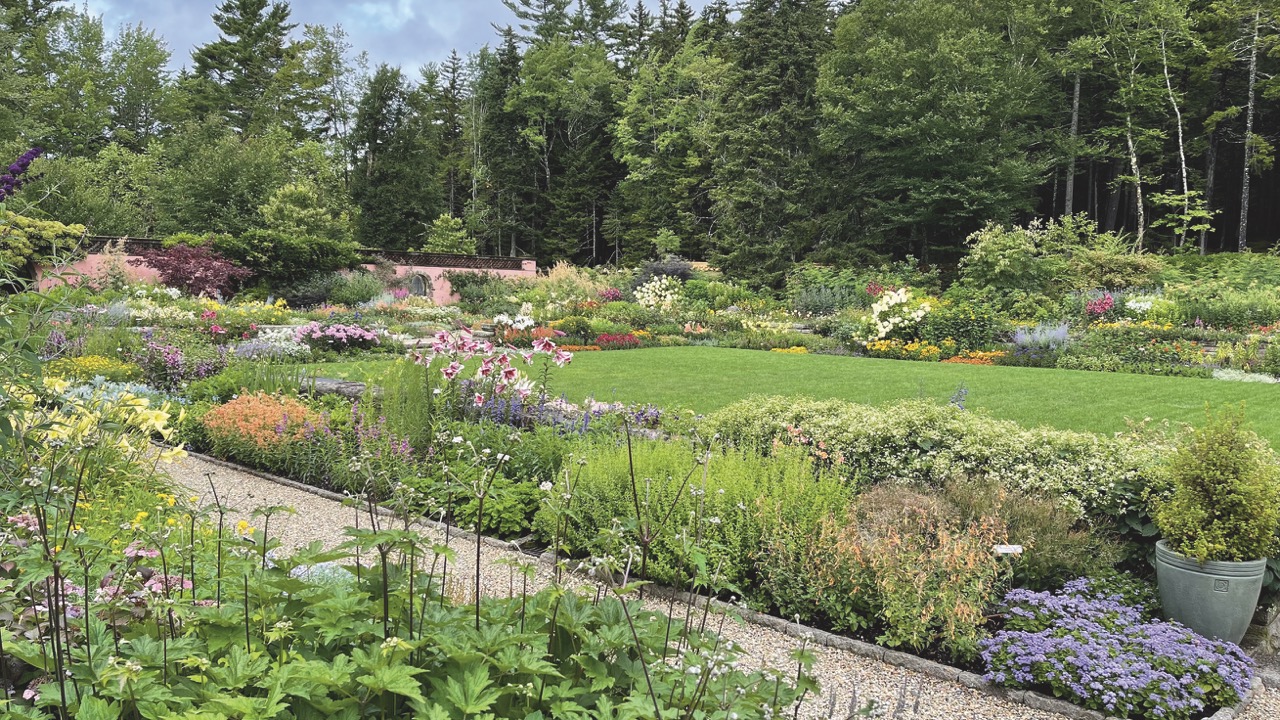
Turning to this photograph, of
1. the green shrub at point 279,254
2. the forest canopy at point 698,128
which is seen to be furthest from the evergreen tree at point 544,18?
the green shrub at point 279,254

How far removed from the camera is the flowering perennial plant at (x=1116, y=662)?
260 centimetres

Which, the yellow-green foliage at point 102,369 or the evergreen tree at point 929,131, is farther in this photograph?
the evergreen tree at point 929,131

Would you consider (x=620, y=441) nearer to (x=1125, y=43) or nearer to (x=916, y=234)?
(x=916, y=234)

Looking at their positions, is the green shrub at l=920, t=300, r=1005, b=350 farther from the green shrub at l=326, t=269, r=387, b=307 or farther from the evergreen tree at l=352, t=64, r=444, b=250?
the evergreen tree at l=352, t=64, r=444, b=250

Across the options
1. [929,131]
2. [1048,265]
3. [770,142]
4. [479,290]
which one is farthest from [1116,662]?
[929,131]

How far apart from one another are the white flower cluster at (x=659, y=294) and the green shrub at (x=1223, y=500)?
48.9 ft

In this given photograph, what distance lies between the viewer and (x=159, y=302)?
45.8 feet

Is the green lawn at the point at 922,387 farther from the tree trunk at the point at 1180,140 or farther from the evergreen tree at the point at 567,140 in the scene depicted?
the evergreen tree at the point at 567,140

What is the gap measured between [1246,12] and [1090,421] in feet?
83.3

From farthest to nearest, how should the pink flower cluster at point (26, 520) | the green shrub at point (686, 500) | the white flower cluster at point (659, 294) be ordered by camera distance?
1. the white flower cluster at point (659, 294)
2. the green shrub at point (686, 500)
3. the pink flower cluster at point (26, 520)

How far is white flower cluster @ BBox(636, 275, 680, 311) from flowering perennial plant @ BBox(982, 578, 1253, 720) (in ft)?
49.5

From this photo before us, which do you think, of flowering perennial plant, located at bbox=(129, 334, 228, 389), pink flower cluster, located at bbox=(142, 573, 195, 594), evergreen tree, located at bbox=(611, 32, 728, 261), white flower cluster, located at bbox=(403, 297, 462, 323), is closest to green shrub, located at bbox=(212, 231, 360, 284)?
white flower cluster, located at bbox=(403, 297, 462, 323)

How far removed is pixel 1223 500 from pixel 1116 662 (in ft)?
3.12

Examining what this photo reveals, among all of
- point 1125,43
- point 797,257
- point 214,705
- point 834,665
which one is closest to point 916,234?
point 797,257
